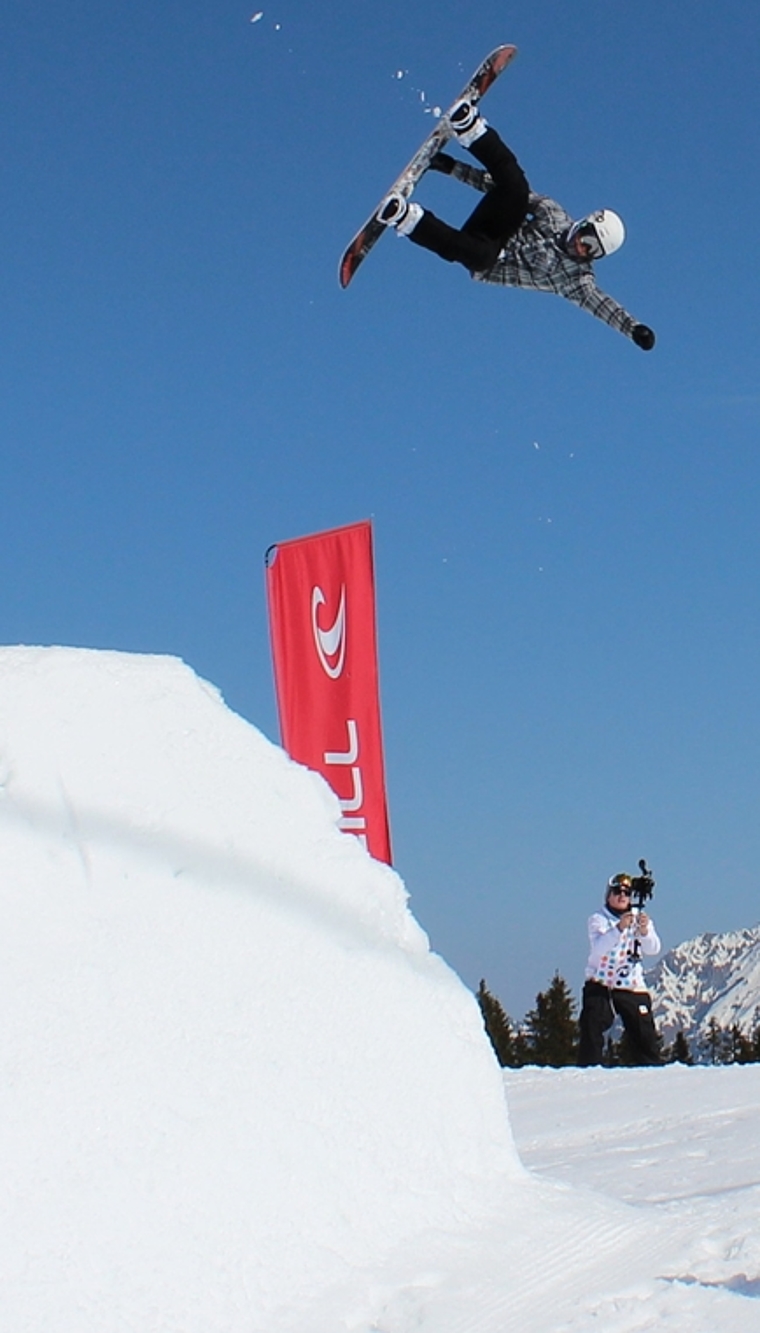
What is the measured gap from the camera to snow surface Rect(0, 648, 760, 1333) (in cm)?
230

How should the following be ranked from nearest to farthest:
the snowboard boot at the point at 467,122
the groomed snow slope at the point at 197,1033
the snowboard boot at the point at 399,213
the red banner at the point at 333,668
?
1. the groomed snow slope at the point at 197,1033
2. the snowboard boot at the point at 467,122
3. the snowboard boot at the point at 399,213
4. the red banner at the point at 333,668

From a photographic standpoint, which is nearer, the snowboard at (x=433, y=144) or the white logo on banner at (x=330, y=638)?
the snowboard at (x=433, y=144)

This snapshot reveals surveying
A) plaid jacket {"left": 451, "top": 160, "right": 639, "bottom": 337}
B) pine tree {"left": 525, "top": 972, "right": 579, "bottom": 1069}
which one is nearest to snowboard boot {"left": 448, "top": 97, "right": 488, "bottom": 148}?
plaid jacket {"left": 451, "top": 160, "right": 639, "bottom": 337}

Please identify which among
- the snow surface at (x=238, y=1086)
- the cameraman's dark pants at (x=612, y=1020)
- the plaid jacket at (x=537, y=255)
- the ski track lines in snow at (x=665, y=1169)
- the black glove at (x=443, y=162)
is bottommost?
the cameraman's dark pants at (x=612, y=1020)

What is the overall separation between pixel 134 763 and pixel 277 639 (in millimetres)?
5615

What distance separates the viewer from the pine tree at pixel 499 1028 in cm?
2481

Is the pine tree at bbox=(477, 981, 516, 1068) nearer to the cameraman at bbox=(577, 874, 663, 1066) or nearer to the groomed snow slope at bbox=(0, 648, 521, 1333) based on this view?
the cameraman at bbox=(577, 874, 663, 1066)

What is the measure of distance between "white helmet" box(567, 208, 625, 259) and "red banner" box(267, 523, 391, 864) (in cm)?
260

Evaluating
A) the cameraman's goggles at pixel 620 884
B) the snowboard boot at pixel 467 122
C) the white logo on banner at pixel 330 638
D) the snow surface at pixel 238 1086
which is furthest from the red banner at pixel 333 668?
the snow surface at pixel 238 1086

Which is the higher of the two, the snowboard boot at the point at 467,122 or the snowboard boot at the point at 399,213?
the snowboard boot at the point at 467,122

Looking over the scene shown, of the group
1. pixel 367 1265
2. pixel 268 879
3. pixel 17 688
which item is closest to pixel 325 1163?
pixel 367 1265

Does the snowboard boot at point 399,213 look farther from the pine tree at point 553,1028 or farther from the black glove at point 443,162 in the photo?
the pine tree at point 553,1028

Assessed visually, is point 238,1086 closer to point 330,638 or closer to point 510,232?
point 510,232

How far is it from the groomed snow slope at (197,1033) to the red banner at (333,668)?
5063mm
